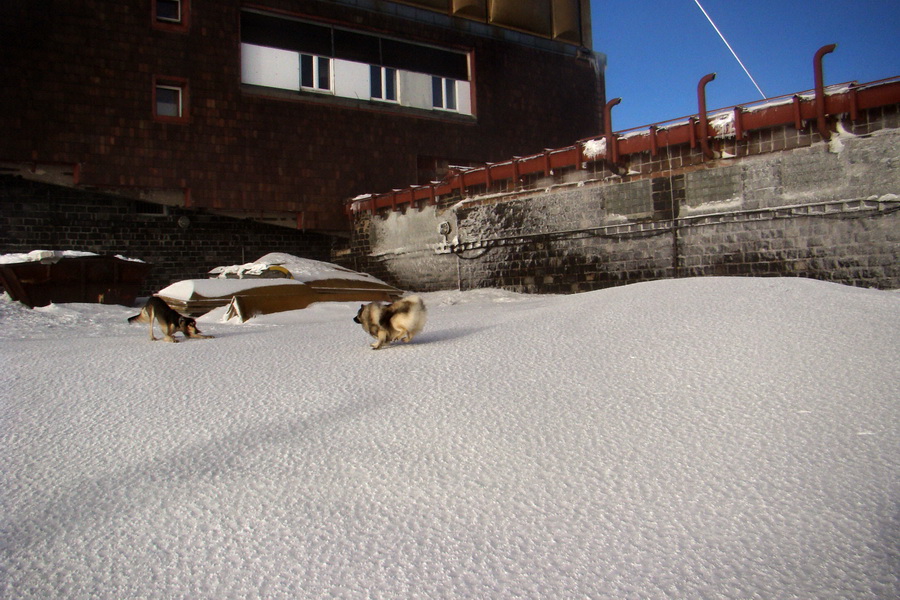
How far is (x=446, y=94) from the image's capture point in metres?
17.8

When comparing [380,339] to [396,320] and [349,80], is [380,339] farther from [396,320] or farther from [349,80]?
[349,80]

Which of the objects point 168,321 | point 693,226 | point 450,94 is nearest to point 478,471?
point 168,321

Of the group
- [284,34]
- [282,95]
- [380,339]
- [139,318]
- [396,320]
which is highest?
[284,34]

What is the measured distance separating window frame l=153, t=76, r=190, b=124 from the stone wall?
7.24 ft

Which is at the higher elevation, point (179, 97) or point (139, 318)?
point (179, 97)

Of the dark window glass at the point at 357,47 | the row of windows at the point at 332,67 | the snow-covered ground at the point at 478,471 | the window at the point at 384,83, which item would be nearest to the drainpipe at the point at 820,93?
the snow-covered ground at the point at 478,471

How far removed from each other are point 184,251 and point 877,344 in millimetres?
15040

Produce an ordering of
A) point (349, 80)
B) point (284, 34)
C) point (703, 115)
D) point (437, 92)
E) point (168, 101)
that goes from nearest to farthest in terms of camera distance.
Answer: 1. point (703, 115)
2. point (168, 101)
3. point (284, 34)
4. point (349, 80)
5. point (437, 92)

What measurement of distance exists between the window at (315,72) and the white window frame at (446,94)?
318cm

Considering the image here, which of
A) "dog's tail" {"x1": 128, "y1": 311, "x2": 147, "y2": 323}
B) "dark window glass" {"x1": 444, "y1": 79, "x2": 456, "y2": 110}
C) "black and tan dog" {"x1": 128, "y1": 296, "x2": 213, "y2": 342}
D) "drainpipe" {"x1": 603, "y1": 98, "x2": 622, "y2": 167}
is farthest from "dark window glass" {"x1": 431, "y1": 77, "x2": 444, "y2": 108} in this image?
"black and tan dog" {"x1": 128, "y1": 296, "x2": 213, "y2": 342}

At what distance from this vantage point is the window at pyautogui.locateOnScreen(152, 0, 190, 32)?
47.3ft

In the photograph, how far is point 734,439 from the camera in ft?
7.84

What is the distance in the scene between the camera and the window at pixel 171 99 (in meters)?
14.3

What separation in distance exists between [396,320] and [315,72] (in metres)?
13.6
